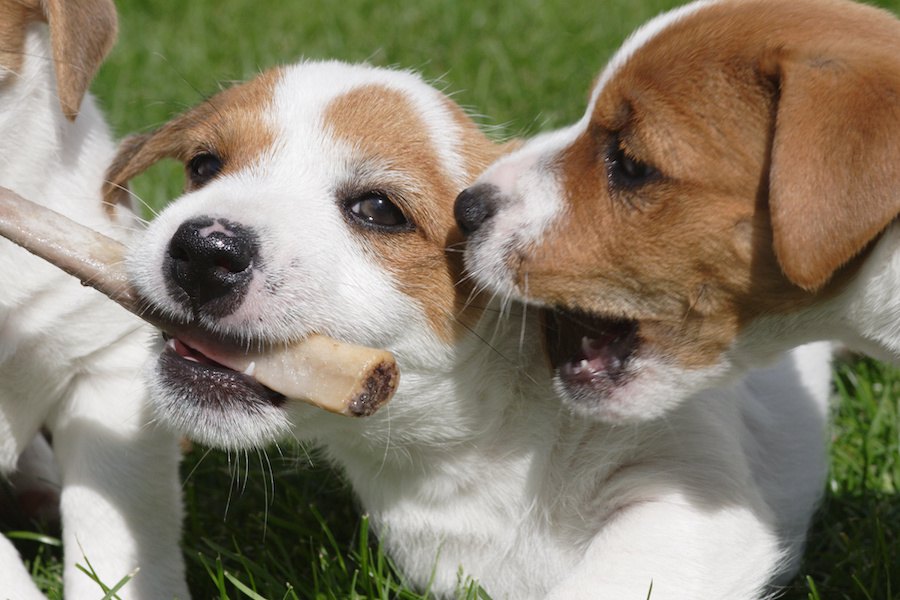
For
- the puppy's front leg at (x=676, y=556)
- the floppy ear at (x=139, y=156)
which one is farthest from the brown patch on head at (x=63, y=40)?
the puppy's front leg at (x=676, y=556)

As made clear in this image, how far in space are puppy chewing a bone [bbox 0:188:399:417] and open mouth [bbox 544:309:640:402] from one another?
1.86ft

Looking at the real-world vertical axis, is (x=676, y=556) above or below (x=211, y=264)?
below

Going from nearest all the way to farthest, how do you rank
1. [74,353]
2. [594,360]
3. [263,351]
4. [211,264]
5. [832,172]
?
[832,172] → [211,264] → [263,351] → [594,360] → [74,353]

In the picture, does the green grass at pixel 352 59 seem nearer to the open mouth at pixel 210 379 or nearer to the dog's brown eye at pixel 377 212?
the open mouth at pixel 210 379

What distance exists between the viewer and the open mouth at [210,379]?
3521 mm

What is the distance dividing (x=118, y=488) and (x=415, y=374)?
3.47ft

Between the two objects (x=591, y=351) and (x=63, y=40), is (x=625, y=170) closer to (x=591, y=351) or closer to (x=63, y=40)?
(x=591, y=351)

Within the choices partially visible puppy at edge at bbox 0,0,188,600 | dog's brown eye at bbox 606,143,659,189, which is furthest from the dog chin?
dog's brown eye at bbox 606,143,659,189

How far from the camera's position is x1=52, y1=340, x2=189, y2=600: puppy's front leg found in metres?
3.97

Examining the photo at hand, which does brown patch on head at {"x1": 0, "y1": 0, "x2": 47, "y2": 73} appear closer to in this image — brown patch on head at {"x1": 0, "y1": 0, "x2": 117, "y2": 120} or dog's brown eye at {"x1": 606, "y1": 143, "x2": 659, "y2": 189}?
brown patch on head at {"x1": 0, "y1": 0, "x2": 117, "y2": 120}

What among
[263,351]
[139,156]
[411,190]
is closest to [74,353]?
[139,156]

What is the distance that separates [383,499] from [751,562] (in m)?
1.16

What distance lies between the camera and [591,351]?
377 centimetres

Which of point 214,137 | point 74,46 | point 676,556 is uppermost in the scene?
point 74,46
